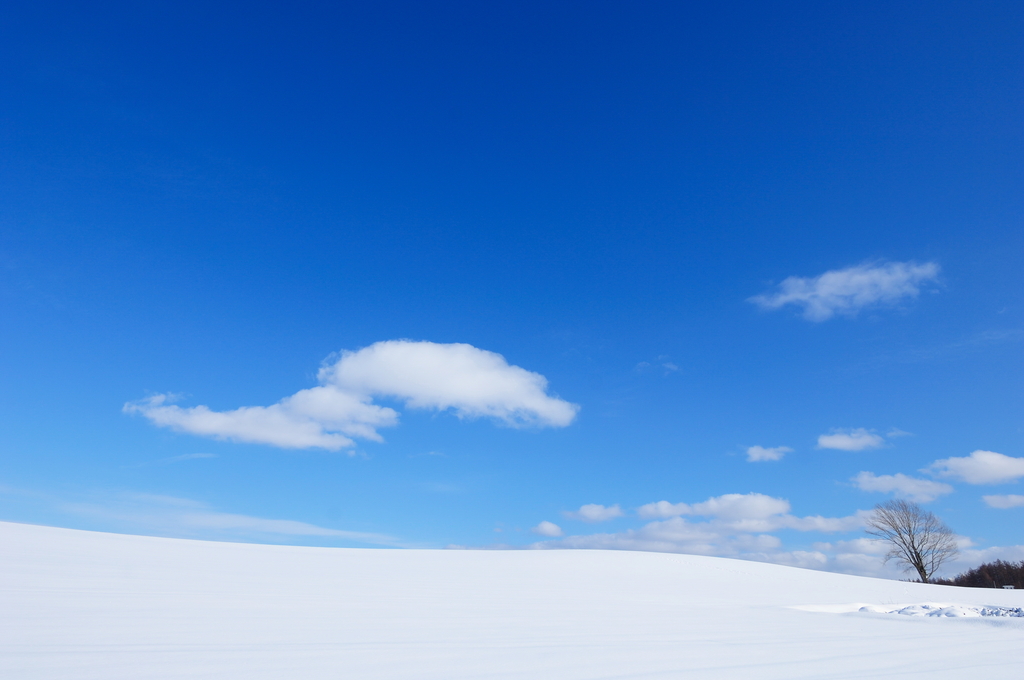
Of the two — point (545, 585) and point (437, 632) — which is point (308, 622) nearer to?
point (437, 632)

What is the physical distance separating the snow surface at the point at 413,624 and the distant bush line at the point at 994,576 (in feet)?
81.9

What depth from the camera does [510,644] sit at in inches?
160

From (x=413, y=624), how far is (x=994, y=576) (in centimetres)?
3930

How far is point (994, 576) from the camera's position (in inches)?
1182

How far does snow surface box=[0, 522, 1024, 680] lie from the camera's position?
3264 millimetres

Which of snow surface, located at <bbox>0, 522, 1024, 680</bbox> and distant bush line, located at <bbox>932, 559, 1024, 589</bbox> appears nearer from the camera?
snow surface, located at <bbox>0, 522, 1024, 680</bbox>

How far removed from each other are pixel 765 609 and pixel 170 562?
9301 mm

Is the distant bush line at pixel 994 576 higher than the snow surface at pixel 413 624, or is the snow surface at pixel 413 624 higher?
the snow surface at pixel 413 624

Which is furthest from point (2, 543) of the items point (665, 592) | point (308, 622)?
point (665, 592)

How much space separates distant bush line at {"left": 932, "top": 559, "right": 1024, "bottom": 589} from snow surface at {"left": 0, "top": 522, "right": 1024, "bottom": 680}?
25.0m

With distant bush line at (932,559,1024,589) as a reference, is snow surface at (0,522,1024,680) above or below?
above

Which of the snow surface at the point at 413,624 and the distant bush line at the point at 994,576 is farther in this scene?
the distant bush line at the point at 994,576

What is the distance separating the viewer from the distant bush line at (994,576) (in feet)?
90.6

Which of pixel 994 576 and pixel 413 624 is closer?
pixel 413 624
